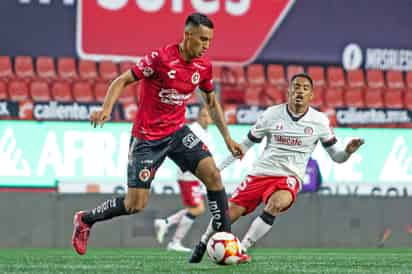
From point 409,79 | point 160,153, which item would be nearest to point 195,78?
point 160,153

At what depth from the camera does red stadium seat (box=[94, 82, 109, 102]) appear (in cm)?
1675

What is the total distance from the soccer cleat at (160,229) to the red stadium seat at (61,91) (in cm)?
262

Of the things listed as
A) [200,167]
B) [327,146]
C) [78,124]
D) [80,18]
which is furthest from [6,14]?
[200,167]

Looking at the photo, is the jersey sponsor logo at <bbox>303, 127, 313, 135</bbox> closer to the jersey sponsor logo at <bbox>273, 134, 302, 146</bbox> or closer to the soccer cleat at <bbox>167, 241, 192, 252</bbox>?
the jersey sponsor logo at <bbox>273, 134, 302, 146</bbox>

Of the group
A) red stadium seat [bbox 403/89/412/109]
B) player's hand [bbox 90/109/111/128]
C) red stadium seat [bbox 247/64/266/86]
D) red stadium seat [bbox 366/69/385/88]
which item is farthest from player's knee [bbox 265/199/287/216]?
red stadium seat [bbox 366/69/385/88]

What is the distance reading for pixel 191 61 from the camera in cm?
911

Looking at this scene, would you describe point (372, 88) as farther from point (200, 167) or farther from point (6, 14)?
point (200, 167)

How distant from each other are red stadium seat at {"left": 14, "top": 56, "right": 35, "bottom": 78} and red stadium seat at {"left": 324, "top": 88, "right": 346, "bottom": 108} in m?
4.49

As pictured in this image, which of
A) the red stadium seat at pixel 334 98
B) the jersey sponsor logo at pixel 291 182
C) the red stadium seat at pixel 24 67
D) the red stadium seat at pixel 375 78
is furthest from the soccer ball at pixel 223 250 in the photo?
the red stadium seat at pixel 375 78

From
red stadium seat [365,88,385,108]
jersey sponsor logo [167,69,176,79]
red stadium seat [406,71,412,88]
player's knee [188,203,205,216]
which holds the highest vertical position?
jersey sponsor logo [167,69,176,79]

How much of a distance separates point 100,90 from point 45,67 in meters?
0.86

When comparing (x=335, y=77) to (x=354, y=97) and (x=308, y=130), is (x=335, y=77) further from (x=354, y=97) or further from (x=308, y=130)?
(x=308, y=130)

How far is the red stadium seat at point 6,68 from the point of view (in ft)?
54.2

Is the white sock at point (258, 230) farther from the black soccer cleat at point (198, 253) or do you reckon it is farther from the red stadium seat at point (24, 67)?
the red stadium seat at point (24, 67)
